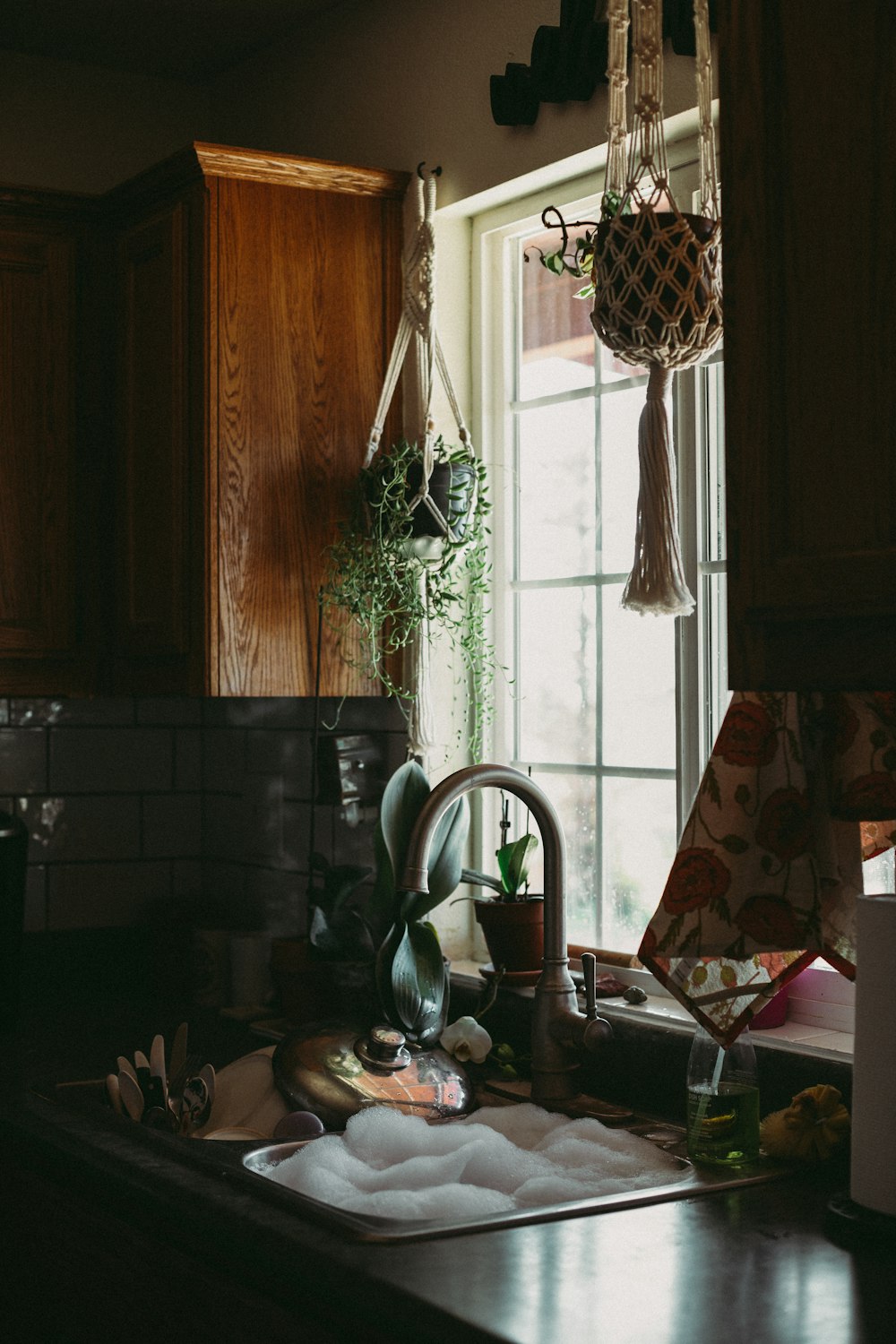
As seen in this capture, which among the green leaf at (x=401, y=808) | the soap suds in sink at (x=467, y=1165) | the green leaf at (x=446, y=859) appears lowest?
the soap suds in sink at (x=467, y=1165)

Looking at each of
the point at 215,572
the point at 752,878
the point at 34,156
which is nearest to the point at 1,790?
the point at 215,572

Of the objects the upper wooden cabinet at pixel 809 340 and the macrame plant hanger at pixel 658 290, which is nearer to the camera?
the upper wooden cabinet at pixel 809 340

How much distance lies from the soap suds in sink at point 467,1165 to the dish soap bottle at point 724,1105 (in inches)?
2.0

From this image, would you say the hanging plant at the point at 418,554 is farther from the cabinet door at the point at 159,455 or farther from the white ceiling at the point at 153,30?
the white ceiling at the point at 153,30

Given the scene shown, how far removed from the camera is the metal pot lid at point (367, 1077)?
1.96 m

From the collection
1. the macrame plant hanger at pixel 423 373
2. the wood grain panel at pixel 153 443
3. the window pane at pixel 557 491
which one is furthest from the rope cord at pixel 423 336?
the wood grain panel at pixel 153 443

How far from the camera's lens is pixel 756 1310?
120 cm

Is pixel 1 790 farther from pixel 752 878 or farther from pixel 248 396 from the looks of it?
pixel 752 878

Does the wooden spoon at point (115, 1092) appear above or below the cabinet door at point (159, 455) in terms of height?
below

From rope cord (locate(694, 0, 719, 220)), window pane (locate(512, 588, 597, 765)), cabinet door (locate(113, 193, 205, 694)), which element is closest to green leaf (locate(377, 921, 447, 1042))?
window pane (locate(512, 588, 597, 765))

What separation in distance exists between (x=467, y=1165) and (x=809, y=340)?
39.4 inches

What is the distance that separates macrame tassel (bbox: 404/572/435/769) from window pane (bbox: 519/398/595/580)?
0.20 m

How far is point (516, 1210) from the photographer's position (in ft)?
4.92

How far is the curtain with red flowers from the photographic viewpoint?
5.35 ft
